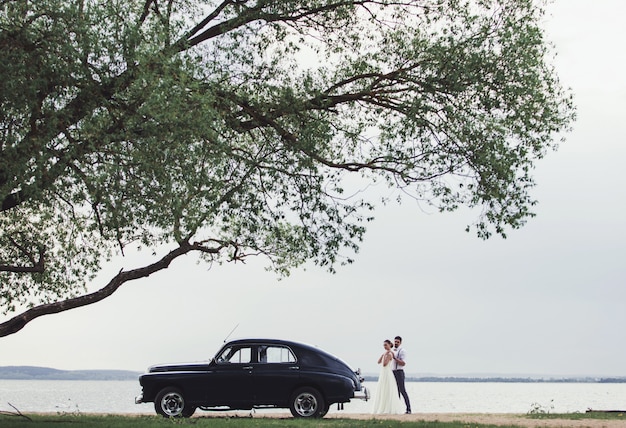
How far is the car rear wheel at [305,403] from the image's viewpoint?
22.7 m

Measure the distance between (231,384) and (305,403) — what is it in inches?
78.0

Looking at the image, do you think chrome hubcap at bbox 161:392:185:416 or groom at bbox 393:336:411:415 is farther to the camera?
groom at bbox 393:336:411:415

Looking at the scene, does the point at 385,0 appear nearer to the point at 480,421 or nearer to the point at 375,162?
the point at 375,162

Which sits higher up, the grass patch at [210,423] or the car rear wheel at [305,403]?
the car rear wheel at [305,403]

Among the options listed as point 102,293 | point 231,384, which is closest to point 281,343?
point 231,384

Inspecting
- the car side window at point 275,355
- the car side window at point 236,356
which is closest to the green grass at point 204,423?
the car side window at point 236,356

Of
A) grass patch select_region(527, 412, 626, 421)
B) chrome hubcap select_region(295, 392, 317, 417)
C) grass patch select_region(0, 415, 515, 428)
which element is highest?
chrome hubcap select_region(295, 392, 317, 417)

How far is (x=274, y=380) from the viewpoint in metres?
22.7

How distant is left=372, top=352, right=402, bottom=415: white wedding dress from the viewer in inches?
997

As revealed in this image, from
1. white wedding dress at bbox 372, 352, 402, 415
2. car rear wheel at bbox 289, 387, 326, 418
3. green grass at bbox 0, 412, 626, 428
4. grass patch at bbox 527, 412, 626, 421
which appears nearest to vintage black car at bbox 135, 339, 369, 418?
car rear wheel at bbox 289, 387, 326, 418

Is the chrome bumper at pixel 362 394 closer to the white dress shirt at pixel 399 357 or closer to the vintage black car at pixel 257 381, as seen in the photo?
the vintage black car at pixel 257 381

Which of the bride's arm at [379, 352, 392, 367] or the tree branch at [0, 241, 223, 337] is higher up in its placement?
the tree branch at [0, 241, 223, 337]

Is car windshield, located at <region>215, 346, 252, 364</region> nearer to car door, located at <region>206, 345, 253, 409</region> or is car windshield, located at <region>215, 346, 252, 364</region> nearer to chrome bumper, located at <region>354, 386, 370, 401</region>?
car door, located at <region>206, 345, 253, 409</region>


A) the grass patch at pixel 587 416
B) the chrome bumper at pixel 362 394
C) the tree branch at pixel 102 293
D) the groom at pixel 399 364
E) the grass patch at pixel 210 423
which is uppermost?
the tree branch at pixel 102 293
